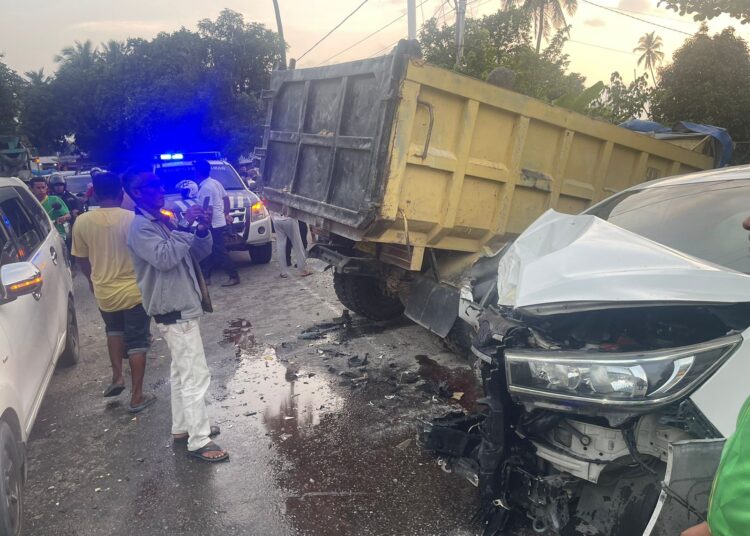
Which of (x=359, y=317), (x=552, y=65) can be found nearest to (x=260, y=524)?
(x=359, y=317)

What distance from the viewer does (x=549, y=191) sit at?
16.3 ft

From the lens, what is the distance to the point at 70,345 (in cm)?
502

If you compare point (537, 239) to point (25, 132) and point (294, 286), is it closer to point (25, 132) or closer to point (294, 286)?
point (294, 286)

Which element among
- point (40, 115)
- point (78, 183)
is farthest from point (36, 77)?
point (78, 183)

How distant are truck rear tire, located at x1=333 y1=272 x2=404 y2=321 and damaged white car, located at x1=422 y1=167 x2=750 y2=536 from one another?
10.1ft

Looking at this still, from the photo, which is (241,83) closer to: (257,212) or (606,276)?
(257,212)

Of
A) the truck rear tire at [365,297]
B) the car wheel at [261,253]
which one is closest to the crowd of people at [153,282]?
the truck rear tire at [365,297]

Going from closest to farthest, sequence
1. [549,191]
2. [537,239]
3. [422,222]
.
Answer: [537,239]
[422,222]
[549,191]

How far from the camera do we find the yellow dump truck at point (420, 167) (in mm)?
3957

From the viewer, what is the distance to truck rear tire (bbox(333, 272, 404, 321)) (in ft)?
18.8

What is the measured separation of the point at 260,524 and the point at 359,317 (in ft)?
11.7

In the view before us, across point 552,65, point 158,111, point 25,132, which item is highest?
point 552,65

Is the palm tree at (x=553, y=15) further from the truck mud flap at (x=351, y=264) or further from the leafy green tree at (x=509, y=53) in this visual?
the truck mud flap at (x=351, y=264)

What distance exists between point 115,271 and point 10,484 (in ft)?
6.08
